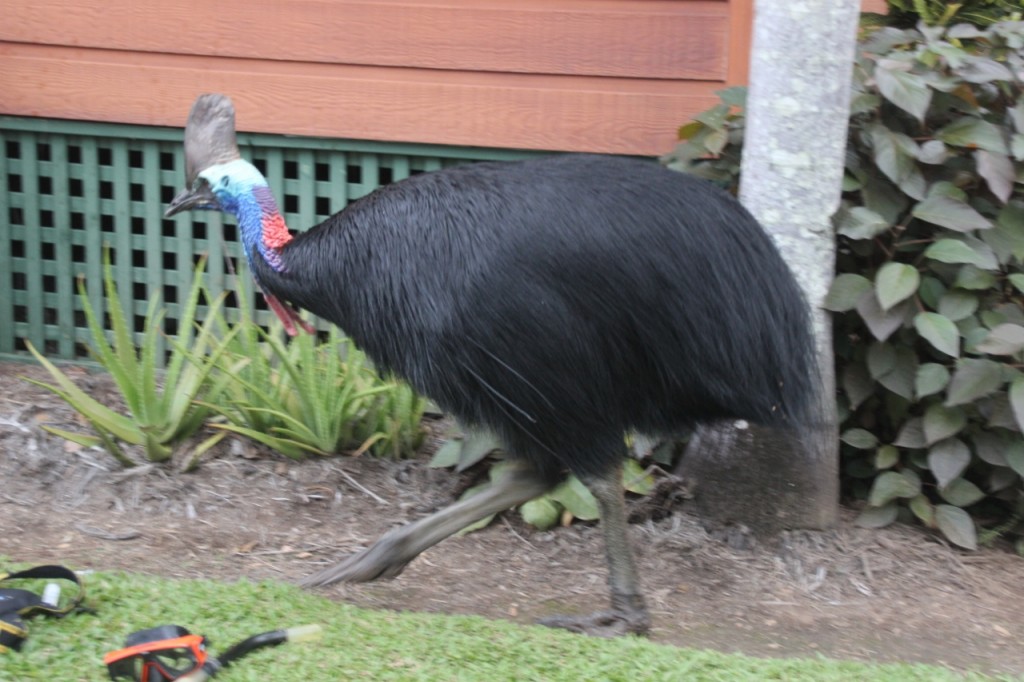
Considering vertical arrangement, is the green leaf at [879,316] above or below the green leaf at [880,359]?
above

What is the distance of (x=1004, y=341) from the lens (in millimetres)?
3811

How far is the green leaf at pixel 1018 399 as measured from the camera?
12.4ft

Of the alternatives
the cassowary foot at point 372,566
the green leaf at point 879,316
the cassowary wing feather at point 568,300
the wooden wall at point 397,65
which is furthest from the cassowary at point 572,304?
the wooden wall at point 397,65

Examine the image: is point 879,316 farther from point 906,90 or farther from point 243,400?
point 243,400

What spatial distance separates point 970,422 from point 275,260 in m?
2.31

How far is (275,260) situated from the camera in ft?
11.6

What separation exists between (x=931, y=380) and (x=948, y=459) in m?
0.27

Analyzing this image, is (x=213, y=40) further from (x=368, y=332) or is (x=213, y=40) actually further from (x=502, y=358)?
(x=502, y=358)

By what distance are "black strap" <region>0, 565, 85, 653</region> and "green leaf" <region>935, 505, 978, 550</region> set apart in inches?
105

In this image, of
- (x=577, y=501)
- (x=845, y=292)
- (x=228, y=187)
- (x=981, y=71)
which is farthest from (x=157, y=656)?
(x=981, y=71)

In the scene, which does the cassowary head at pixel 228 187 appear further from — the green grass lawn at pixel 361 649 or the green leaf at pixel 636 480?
the green leaf at pixel 636 480

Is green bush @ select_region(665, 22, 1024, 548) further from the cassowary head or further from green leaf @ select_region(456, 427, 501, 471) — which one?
the cassowary head

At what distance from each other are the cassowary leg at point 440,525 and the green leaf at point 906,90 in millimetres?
1603

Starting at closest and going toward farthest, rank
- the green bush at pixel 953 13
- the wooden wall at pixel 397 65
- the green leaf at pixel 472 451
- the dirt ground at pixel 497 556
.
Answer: the dirt ground at pixel 497 556, the green leaf at pixel 472 451, the green bush at pixel 953 13, the wooden wall at pixel 397 65
